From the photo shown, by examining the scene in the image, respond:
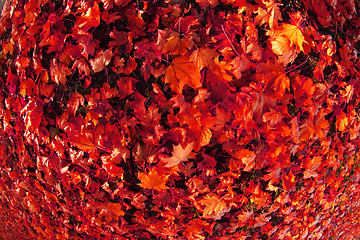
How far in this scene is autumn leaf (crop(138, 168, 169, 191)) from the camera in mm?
956

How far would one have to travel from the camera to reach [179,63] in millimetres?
894

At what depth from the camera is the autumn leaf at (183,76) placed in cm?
89

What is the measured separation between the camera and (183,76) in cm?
89

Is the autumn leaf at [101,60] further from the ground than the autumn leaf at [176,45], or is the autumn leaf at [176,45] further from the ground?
the autumn leaf at [101,60]

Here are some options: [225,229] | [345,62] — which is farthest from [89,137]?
[345,62]

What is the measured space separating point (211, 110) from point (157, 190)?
344 mm

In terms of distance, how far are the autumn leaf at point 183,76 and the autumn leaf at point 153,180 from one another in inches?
11.5

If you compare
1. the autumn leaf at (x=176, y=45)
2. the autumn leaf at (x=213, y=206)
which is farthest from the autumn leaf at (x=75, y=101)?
the autumn leaf at (x=213, y=206)

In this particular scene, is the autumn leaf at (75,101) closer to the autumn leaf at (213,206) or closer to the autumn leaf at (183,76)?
the autumn leaf at (183,76)

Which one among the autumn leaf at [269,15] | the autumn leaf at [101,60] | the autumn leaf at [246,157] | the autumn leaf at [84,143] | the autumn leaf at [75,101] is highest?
the autumn leaf at [101,60]

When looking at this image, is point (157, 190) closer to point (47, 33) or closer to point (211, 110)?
point (211, 110)

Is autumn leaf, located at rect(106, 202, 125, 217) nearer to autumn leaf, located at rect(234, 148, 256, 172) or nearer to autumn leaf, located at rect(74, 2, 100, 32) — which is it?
autumn leaf, located at rect(234, 148, 256, 172)

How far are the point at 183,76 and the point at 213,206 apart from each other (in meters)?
0.49

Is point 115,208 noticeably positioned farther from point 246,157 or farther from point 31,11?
point 31,11
